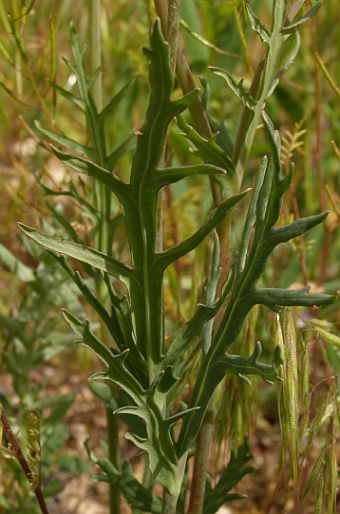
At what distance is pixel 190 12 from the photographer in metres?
1.32

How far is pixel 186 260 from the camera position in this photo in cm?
139

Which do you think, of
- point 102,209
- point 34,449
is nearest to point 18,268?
point 102,209

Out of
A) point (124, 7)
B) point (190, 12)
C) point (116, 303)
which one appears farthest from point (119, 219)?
point (124, 7)

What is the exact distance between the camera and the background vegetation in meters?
0.74

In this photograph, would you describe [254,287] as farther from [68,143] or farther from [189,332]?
[68,143]

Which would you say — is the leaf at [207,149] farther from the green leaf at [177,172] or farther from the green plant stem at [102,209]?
the green plant stem at [102,209]

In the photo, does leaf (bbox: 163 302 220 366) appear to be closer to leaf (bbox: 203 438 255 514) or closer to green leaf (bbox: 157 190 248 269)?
green leaf (bbox: 157 190 248 269)

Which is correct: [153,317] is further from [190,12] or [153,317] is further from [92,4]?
[190,12]

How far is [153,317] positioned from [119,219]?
237mm

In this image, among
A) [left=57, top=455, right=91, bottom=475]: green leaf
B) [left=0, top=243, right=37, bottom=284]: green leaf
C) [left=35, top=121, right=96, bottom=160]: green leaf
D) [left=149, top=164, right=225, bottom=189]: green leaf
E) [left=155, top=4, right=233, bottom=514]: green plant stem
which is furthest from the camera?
[left=57, top=455, right=91, bottom=475]: green leaf

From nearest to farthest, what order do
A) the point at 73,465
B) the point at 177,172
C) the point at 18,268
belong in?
the point at 177,172 < the point at 18,268 < the point at 73,465

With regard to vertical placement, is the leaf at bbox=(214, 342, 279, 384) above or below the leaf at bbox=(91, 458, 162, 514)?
above

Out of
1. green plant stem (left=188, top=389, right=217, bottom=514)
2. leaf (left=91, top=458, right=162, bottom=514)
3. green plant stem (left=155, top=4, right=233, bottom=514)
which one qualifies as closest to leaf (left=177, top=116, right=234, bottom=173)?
green plant stem (left=155, top=4, right=233, bottom=514)

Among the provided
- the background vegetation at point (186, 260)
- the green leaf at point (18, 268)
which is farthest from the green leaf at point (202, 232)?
the green leaf at point (18, 268)
